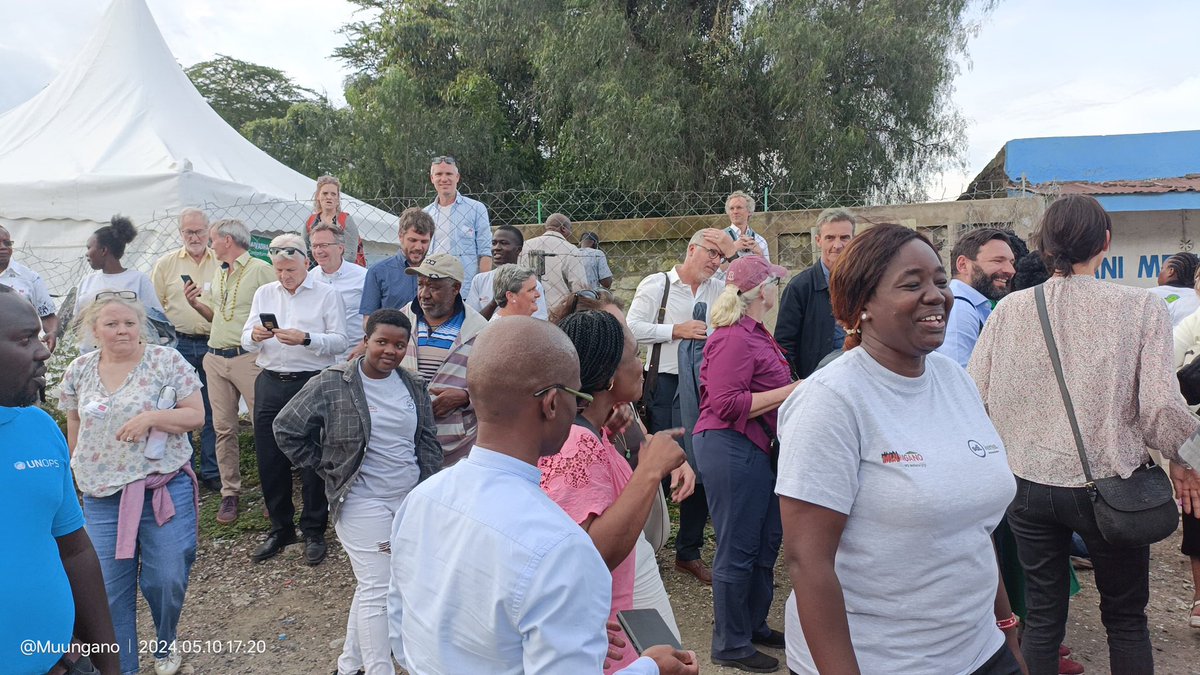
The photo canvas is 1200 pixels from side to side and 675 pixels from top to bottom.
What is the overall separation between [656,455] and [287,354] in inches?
156

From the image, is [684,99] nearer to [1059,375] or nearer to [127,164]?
[127,164]

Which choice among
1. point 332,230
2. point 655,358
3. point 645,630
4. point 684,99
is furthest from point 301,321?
point 684,99

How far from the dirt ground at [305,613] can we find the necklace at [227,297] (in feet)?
5.17

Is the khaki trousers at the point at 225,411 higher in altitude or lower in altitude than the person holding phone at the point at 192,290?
lower

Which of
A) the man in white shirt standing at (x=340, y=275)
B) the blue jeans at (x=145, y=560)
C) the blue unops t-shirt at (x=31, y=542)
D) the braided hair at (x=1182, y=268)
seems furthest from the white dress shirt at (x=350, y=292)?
the braided hair at (x=1182, y=268)

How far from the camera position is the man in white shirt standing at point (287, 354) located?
5.16 meters

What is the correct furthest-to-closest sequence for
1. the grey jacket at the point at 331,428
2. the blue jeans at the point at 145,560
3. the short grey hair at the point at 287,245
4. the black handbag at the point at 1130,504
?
the short grey hair at the point at 287,245
the grey jacket at the point at 331,428
the blue jeans at the point at 145,560
the black handbag at the point at 1130,504

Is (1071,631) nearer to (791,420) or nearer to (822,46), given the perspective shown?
(791,420)

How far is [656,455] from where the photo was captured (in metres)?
1.96

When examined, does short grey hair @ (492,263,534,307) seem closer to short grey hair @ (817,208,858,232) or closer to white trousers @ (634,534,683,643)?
short grey hair @ (817,208,858,232)

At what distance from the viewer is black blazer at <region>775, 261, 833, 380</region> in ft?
15.2

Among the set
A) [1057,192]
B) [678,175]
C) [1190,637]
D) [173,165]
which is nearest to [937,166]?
[1057,192]

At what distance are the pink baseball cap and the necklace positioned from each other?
3871 millimetres

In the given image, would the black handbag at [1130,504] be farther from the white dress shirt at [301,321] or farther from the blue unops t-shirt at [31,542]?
the white dress shirt at [301,321]
